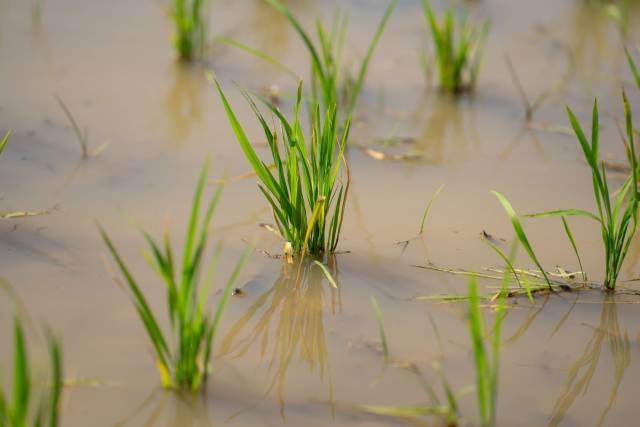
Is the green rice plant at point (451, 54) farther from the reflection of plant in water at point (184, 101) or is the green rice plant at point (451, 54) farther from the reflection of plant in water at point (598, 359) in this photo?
the reflection of plant in water at point (598, 359)

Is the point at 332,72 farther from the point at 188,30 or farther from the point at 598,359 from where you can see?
the point at 598,359

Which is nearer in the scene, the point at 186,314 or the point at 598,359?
the point at 186,314

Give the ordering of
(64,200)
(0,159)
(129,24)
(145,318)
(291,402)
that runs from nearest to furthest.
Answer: (145,318), (291,402), (64,200), (0,159), (129,24)

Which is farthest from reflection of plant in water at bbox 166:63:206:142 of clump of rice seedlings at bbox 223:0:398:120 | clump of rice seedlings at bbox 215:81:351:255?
clump of rice seedlings at bbox 215:81:351:255

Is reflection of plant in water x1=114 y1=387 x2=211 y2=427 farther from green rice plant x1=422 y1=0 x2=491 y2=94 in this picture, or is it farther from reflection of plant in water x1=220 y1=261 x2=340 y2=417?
green rice plant x1=422 y1=0 x2=491 y2=94

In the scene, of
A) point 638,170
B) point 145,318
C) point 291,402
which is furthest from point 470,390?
point 638,170

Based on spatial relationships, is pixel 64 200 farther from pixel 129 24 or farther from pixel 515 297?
pixel 129 24

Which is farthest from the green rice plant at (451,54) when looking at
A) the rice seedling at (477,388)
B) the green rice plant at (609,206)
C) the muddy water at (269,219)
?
the rice seedling at (477,388)

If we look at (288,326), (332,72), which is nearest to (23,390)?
(288,326)
